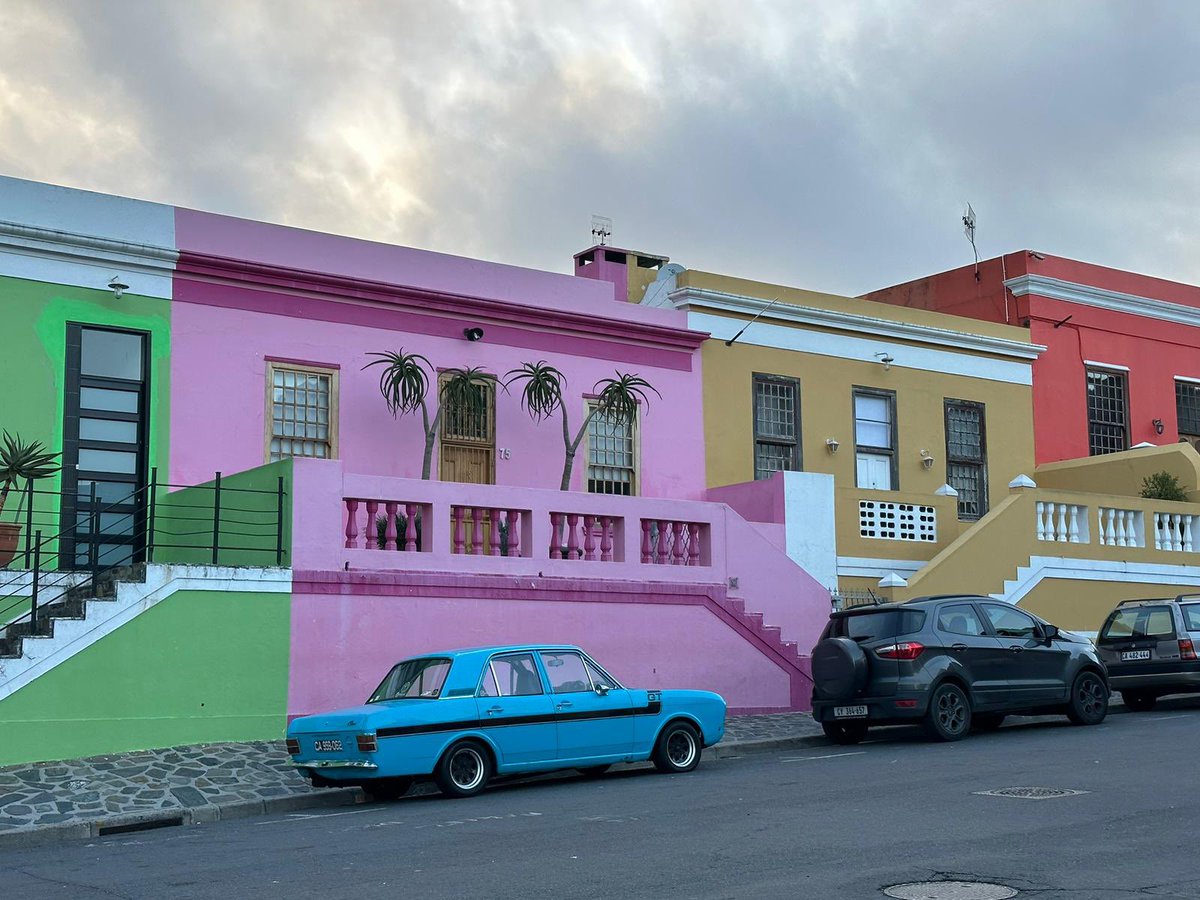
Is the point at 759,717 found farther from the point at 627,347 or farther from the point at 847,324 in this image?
the point at 847,324

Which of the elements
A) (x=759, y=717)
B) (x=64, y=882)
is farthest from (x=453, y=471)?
(x=64, y=882)

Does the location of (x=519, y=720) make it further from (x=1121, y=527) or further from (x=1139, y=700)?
(x=1121, y=527)

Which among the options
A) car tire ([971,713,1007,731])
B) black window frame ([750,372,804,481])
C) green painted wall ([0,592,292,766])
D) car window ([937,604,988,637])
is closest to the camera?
→ green painted wall ([0,592,292,766])

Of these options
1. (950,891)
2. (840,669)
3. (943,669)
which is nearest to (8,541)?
(840,669)

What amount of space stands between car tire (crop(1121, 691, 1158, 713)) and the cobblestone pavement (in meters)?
11.2

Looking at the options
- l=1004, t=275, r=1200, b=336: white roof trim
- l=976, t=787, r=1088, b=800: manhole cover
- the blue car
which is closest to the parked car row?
the blue car

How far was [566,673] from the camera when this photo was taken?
48.1ft

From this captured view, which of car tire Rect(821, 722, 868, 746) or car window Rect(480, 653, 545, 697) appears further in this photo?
car tire Rect(821, 722, 868, 746)

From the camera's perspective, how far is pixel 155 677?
15586 mm

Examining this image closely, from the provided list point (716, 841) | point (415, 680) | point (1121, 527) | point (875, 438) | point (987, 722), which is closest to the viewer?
point (716, 841)

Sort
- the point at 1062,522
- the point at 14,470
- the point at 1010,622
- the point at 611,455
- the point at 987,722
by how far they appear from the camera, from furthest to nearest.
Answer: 1. the point at 1062,522
2. the point at 611,455
3. the point at 987,722
4. the point at 1010,622
5. the point at 14,470

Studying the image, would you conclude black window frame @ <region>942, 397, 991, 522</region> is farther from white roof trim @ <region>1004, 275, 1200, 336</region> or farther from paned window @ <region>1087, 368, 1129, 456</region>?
paned window @ <region>1087, 368, 1129, 456</region>

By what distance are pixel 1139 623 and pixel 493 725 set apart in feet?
33.8

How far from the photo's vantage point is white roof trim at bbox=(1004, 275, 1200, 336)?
28.2 metres
